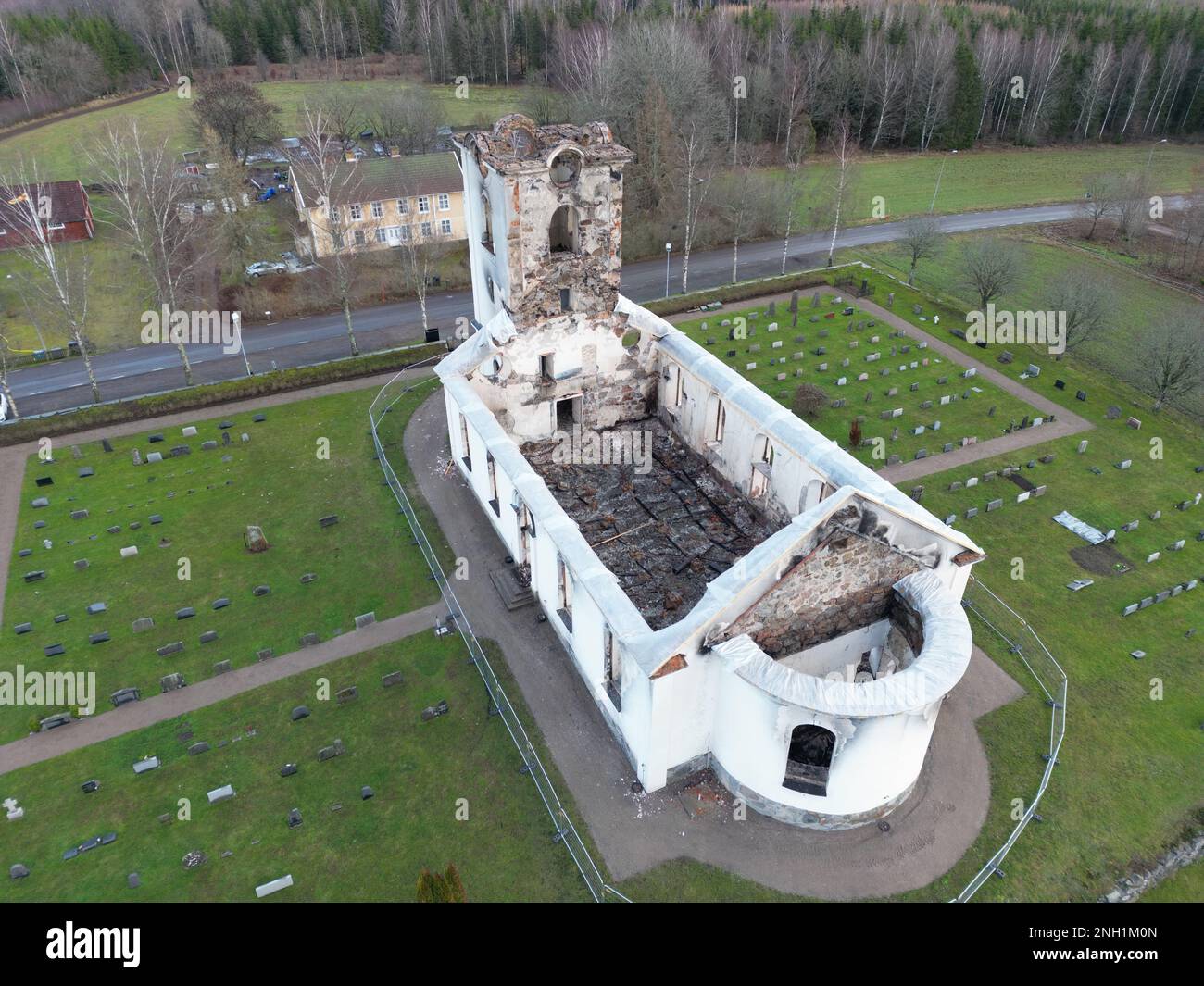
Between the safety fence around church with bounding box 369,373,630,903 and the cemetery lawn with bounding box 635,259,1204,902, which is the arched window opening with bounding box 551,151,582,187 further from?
the cemetery lawn with bounding box 635,259,1204,902

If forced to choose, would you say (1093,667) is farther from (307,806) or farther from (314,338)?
(314,338)

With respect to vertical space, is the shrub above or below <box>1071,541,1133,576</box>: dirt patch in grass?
above

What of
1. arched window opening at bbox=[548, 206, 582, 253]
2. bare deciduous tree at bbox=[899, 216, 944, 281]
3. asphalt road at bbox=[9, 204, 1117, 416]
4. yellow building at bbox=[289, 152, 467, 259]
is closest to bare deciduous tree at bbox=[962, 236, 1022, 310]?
bare deciduous tree at bbox=[899, 216, 944, 281]

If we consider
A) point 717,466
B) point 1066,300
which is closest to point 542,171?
point 717,466

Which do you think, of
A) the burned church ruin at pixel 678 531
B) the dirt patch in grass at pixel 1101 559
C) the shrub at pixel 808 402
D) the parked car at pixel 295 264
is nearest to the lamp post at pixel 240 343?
the parked car at pixel 295 264

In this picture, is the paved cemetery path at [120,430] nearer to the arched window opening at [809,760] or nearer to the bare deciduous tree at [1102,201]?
the arched window opening at [809,760]

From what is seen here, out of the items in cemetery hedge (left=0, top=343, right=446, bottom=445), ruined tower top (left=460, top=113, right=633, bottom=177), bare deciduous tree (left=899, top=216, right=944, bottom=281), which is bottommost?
cemetery hedge (left=0, top=343, right=446, bottom=445)
